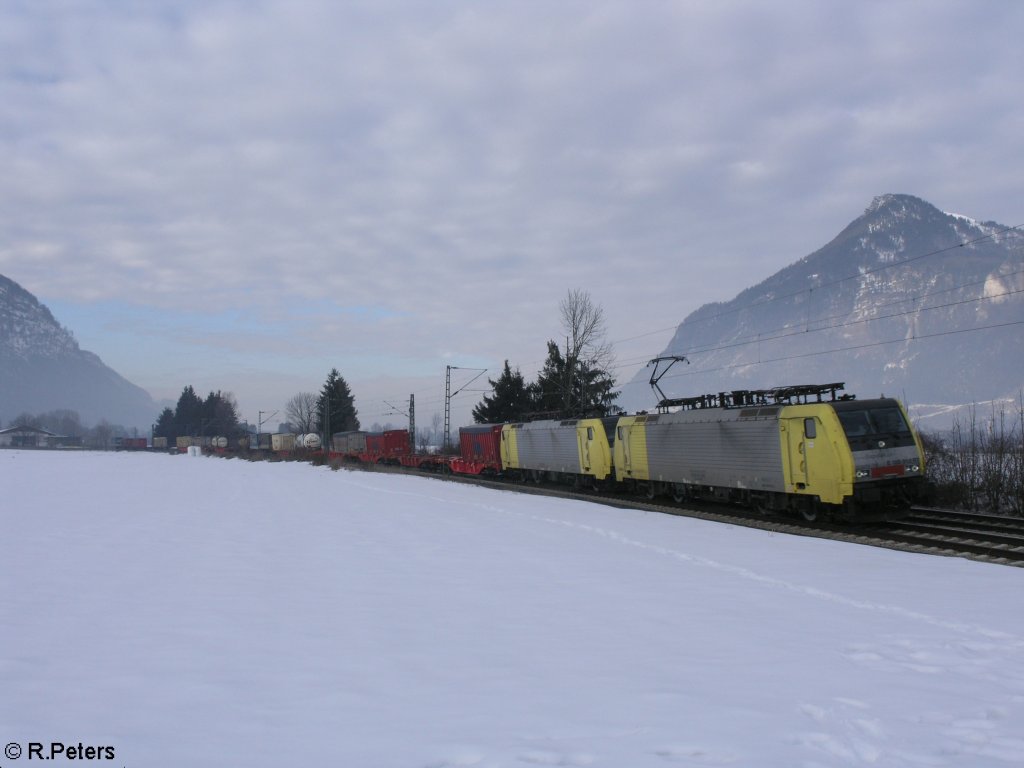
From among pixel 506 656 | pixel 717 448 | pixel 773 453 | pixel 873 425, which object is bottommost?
pixel 506 656

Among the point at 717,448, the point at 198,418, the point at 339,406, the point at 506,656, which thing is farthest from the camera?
the point at 198,418

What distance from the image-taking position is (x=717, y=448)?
22219 millimetres

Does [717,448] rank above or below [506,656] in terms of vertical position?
above

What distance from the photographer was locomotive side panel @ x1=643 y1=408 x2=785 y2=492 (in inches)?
782

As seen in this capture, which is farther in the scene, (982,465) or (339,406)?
(339,406)

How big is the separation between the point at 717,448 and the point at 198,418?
171169 millimetres

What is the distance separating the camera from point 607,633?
25.1ft

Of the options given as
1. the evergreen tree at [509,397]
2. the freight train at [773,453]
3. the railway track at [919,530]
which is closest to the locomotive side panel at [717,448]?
the freight train at [773,453]

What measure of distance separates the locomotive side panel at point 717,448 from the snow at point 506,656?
6.31 meters

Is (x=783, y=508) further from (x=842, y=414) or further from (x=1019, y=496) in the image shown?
(x=1019, y=496)

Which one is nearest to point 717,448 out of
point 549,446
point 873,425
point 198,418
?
point 873,425

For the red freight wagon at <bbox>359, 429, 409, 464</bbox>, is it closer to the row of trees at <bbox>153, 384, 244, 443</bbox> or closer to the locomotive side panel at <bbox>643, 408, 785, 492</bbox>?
the locomotive side panel at <bbox>643, 408, 785, 492</bbox>

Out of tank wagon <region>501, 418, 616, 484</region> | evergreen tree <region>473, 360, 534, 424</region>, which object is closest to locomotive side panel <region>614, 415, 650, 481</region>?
tank wagon <region>501, 418, 616, 484</region>

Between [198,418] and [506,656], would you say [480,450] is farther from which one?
[198,418]
